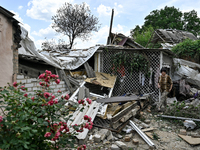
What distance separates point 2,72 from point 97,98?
3166 millimetres

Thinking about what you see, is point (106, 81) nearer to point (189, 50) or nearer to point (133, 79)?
point (133, 79)

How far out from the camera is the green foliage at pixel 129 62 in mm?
7059

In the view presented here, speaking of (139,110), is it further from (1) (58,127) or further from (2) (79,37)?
(2) (79,37)

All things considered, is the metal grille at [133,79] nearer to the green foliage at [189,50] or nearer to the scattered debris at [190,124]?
the scattered debris at [190,124]

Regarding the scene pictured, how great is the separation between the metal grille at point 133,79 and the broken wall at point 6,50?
466cm

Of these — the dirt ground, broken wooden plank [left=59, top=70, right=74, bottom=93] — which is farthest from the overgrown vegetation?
broken wooden plank [left=59, top=70, right=74, bottom=93]

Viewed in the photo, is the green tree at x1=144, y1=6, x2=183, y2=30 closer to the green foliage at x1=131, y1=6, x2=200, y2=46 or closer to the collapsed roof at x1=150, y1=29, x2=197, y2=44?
the green foliage at x1=131, y1=6, x2=200, y2=46

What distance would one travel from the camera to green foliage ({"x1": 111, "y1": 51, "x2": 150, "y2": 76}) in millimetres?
7059

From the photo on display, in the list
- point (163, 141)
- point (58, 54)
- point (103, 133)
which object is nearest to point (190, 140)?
point (163, 141)

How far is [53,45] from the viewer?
821 inches

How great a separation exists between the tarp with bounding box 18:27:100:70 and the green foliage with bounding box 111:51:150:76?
46.2 inches

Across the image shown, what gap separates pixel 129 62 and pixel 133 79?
859 mm

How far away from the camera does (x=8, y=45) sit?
4215mm

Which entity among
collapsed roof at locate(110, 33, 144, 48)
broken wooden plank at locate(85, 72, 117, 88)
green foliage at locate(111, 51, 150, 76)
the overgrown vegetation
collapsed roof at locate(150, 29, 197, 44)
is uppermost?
collapsed roof at locate(150, 29, 197, 44)
